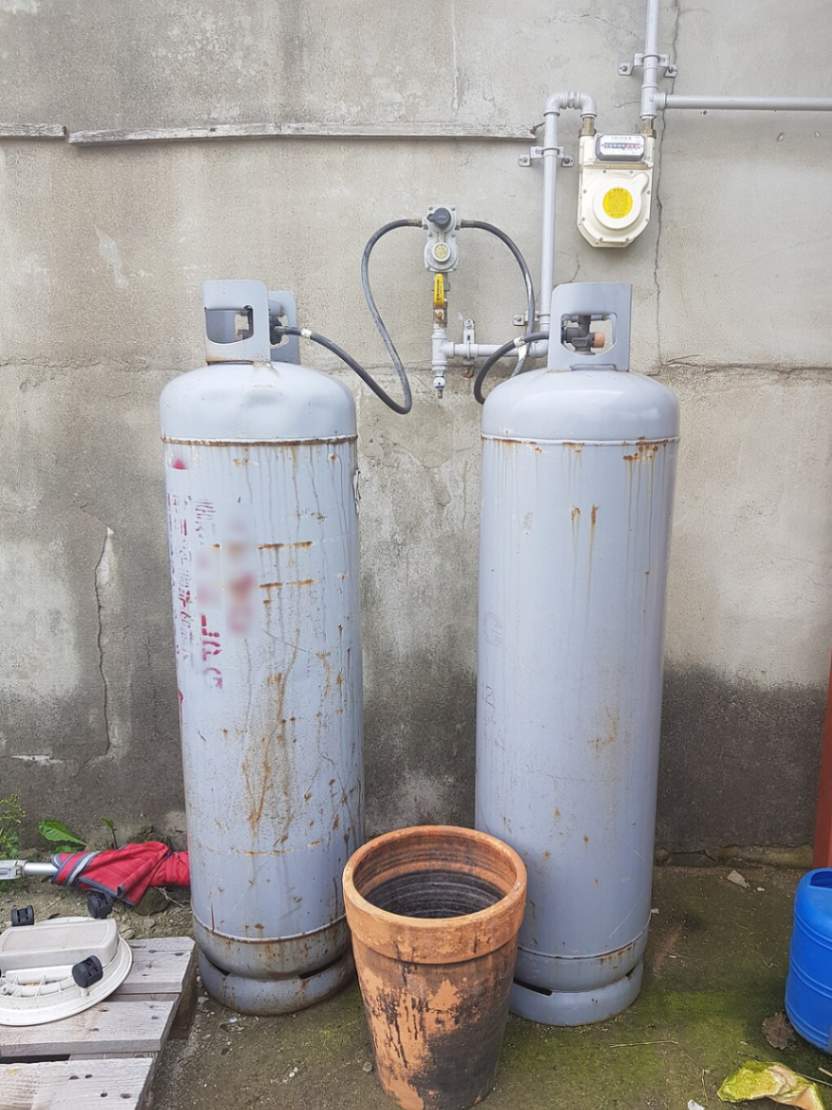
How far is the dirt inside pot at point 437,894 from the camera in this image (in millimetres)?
1959

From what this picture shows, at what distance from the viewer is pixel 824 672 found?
2652 mm

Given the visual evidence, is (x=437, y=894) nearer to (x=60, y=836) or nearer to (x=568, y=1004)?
(x=568, y=1004)

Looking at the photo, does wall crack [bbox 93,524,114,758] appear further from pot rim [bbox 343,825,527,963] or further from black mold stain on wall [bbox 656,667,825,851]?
black mold stain on wall [bbox 656,667,825,851]

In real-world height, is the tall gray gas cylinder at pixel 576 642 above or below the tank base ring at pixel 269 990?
above

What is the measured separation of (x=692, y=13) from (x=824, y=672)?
7.15ft

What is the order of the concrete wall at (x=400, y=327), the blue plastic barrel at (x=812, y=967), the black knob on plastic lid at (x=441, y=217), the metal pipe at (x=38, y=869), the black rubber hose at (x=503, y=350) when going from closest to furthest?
the blue plastic barrel at (x=812, y=967) < the black rubber hose at (x=503, y=350) < the black knob on plastic lid at (x=441, y=217) < the concrete wall at (x=400, y=327) < the metal pipe at (x=38, y=869)

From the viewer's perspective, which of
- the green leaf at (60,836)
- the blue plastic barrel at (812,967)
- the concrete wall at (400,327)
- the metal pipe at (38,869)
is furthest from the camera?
the green leaf at (60,836)

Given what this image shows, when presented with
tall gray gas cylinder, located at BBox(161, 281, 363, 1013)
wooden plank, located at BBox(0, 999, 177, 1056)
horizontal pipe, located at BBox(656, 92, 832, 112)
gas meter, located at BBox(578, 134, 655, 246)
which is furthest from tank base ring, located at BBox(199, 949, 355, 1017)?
horizontal pipe, located at BBox(656, 92, 832, 112)

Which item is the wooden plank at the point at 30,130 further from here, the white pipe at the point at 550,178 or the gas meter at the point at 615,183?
the gas meter at the point at 615,183

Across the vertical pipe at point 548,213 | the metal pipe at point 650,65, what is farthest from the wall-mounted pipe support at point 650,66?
the vertical pipe at point 548,213

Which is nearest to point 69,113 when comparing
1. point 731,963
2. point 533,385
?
point 533,385

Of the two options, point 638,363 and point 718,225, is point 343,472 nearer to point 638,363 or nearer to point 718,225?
point 638,363

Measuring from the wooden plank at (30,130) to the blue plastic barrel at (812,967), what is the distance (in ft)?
10.2

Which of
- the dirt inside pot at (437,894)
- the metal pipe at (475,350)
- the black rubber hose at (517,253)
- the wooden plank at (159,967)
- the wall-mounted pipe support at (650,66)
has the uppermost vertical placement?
the wall-mounted pipe support at (650,66)
